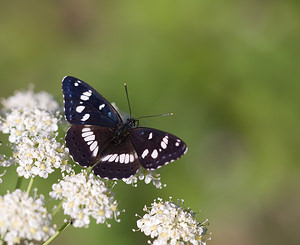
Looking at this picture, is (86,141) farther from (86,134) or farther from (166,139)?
(166,139)

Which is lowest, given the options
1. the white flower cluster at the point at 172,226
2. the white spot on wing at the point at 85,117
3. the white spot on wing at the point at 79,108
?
the white flower cluster at the point at 172,226

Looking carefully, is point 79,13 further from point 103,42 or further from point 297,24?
point 297,24

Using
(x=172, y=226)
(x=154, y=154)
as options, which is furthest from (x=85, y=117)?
(x=172, y=226)

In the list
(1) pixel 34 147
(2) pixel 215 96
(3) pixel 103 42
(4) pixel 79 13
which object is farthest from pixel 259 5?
(1) pixel 34 147

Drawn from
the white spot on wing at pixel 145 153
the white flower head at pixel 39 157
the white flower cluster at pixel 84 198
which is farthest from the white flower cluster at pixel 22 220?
the white spot on wing at pixel 145 153

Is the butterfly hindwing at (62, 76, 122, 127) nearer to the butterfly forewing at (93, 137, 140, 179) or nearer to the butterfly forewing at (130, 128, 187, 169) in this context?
the butterfly forewing at (93, 137, 140, 179)

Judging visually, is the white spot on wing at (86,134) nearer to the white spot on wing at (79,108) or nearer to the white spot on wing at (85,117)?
the white spot on wing at (85,117)

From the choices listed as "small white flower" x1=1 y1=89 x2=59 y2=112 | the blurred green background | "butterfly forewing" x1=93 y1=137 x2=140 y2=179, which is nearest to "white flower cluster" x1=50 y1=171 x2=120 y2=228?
"butterfly forewing" x1=93 y1=137 x2=140 y2=179
